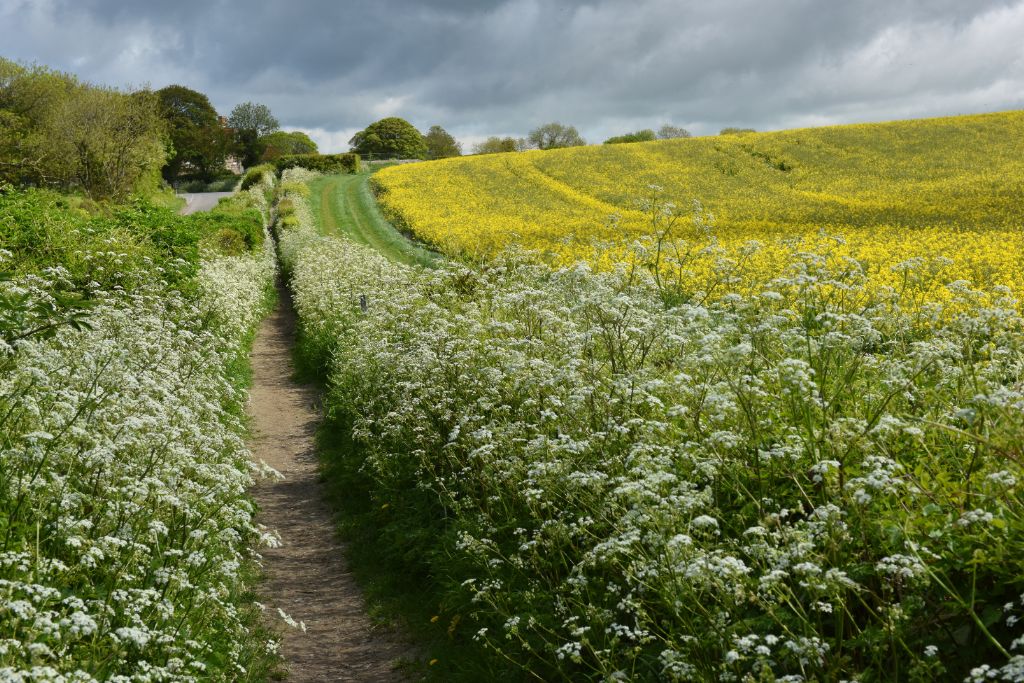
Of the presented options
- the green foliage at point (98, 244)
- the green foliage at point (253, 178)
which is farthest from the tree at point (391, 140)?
the green foliage at point (98, 244)

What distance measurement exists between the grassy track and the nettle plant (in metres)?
13.8

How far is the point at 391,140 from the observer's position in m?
96.6

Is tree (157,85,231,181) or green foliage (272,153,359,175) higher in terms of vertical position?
tree (157,85,231,181)

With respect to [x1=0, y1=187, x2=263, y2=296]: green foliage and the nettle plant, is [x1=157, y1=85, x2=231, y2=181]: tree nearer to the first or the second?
[x1=0, y1=187, x2=263, y2=296]: green foliage

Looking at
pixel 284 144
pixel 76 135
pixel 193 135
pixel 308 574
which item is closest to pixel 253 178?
pixel 76 135

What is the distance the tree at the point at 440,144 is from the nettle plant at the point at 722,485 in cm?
9533

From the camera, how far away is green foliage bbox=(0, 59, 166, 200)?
40.3 m

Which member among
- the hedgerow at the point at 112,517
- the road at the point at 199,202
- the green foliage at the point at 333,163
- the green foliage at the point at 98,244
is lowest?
the hedgerow at the point at 112,517

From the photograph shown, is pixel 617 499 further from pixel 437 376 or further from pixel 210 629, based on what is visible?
pixel 437 376

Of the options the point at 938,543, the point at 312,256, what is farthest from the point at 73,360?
the point at 312,256

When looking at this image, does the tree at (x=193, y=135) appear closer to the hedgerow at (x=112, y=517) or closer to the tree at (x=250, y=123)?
the tree at (x=250, y=123)

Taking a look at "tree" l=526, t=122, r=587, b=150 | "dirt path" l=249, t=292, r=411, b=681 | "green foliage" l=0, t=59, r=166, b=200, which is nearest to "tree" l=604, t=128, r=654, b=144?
"tree" l=526, t=122, r=587, b=150

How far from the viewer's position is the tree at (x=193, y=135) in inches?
3487

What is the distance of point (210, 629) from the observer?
6.25 m
